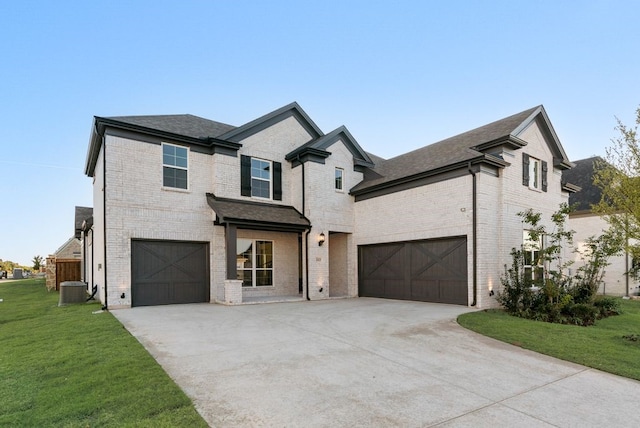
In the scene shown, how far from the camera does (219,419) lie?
340 cm

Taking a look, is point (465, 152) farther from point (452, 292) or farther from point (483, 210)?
point (452, 292)

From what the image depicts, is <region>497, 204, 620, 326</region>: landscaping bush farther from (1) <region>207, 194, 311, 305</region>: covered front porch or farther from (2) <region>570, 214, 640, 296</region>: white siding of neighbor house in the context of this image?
(1) <region>207, 194, 311, 305</region>: covered front porch

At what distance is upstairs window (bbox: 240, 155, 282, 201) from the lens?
46.7ft

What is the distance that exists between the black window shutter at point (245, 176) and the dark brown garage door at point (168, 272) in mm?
2683

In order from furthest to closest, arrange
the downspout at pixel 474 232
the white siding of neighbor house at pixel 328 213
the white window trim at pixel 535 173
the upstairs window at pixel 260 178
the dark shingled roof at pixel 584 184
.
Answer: the dark shingled roof at pixel 584 184 < the white siding of neighbor house at pixel 328 213 < the upstairs window at pixel 260 178 < the white window trim at pixel 535 173 < the downspout at pixel 474 232

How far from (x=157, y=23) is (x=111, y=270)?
10.3 metres

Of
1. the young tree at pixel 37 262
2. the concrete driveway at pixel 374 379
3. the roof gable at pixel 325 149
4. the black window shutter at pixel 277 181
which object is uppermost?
the roof gable at pixel 325 149

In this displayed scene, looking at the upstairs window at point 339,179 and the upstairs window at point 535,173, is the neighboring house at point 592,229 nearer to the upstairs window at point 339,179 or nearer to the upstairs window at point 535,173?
the upstairs window at point 535,173

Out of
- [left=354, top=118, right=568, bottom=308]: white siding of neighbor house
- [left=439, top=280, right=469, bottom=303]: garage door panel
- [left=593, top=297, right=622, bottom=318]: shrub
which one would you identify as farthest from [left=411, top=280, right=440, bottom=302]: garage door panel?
[left=593, top=297, right=622, bottom=318]: shrub

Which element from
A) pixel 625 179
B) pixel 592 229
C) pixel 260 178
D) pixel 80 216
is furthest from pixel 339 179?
pixel 80 216

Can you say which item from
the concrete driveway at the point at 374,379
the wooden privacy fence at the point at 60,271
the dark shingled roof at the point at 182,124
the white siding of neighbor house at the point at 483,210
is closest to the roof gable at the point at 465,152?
the white siding of neighbor house at the point at 483,210

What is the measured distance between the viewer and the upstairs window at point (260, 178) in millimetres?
14234

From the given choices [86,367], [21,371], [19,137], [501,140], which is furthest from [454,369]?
[19,137]

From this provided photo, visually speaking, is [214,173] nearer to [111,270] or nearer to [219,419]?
[111,270]
